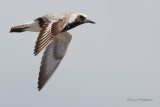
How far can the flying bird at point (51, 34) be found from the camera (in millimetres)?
18703

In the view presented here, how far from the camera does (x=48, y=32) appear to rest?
61.7ft

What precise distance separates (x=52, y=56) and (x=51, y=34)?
2387 millimetres

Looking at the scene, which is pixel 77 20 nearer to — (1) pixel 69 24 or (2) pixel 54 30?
(1) pixel 69 24

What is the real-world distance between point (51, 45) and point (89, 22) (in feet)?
4.42

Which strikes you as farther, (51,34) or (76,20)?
(76,20)

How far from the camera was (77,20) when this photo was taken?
21.0 meters

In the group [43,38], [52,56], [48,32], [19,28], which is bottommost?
Result: [52,56]

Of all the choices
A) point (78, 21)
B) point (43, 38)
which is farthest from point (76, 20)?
point (43, 38)

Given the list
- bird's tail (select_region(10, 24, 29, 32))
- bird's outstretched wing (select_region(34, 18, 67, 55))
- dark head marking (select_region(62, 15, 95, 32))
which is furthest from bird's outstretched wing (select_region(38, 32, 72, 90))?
bird's outstretched wing (select_region(34, 18, 67, 55))

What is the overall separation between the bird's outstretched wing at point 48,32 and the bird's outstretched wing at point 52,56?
144cm

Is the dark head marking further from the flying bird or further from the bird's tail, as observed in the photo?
the bird's tail

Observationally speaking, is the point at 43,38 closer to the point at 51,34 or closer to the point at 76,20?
the point at 51,34

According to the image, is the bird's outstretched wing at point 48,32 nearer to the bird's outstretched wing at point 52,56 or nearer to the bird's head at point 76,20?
the bird's head at point 76,20

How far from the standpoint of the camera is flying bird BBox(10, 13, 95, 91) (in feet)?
61.4
